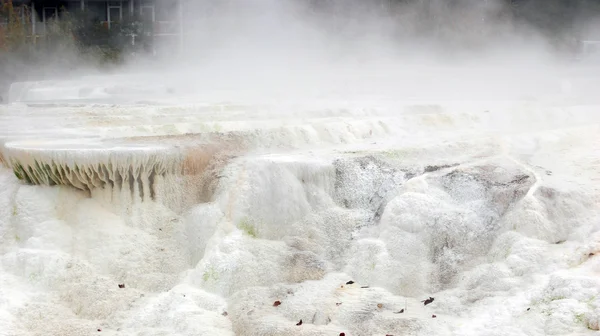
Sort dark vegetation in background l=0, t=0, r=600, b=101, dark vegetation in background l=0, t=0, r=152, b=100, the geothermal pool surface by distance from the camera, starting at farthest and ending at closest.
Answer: dark vegetation in background l=0, t=0, r=600, b=101
dark vegetation in background l=0, t=0, r=152, b=100
the geothermal pool surface

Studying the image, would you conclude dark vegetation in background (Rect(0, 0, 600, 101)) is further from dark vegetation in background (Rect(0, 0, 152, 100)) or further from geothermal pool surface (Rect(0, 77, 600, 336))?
geothermal pool surface (Rect(0, 77, 600, 336))

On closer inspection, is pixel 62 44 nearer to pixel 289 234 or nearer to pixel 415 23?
pixel 415 23

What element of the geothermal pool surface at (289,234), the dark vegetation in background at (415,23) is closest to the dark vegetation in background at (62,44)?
the dark vegetation in background at (415,23)

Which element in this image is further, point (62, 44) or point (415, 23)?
point (415, 23)

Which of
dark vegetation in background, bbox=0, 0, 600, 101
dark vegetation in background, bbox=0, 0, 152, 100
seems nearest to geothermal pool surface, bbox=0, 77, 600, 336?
dark vegetation in background, bbox=0, 0, 152, 100

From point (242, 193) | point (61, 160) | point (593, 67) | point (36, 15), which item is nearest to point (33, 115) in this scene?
point (61, 160)

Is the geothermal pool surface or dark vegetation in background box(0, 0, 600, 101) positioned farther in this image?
dark vegetation in background box(0, 0, 600, 101)

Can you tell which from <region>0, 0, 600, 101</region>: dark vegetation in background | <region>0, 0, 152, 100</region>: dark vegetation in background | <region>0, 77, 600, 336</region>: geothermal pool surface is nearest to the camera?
<region>0, 77, 600, 336</region>: geothermal pool surface

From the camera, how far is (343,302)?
4.16 metres

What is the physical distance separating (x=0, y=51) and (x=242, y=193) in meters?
9.04

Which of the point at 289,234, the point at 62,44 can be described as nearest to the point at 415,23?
the point at 62,44

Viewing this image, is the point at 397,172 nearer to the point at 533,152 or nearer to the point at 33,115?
the point at 533,152

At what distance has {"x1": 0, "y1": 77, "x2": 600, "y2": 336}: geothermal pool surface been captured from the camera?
403cm

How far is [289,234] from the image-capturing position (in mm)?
4863
